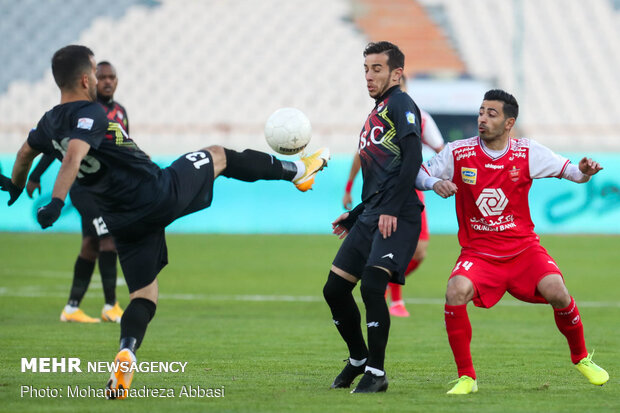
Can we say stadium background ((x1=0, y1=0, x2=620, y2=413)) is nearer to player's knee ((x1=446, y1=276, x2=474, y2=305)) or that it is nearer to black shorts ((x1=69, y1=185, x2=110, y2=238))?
player's knee ((x1=446, y1=276, x2=474, y2=305))

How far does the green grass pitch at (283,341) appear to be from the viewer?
218 inches

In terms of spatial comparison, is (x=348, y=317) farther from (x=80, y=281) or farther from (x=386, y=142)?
(x=80, y=281)

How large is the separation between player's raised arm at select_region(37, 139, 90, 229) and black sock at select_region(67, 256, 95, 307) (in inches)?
172

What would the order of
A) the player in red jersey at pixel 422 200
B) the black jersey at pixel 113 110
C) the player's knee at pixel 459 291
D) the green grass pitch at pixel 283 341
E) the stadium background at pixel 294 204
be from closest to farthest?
the green grass pitch at pixel 283 341 → the player's knee at pixel 459 291 → the stadium background at pixel 294 204 → the black jersey at pixel 113 110 → the player in red jersey at pixel 422 200

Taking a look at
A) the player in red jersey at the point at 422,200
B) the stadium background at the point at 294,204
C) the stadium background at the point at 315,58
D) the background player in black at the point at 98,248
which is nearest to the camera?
the stadium background at the point at 294,204

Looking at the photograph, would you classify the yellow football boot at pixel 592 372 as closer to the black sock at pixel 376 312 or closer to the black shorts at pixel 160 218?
the black sock at pixel 376 312

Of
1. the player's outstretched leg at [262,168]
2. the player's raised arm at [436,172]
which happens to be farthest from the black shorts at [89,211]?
the player's raised arm at [436,172]

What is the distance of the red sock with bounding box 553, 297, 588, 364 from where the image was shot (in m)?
6.13

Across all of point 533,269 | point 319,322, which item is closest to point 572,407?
point 533,269

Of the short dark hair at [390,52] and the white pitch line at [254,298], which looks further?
the white pitch line at [254,298]

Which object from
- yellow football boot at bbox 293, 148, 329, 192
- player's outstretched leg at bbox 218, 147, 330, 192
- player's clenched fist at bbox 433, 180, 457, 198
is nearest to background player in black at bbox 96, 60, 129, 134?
yellow football boot at bbox 293, 148, 329, 192

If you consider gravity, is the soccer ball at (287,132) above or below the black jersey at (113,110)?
below

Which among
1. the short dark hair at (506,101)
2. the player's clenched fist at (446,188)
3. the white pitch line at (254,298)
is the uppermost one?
the short dark hair at (506,101)

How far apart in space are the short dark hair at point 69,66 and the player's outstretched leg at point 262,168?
989 millimetres
